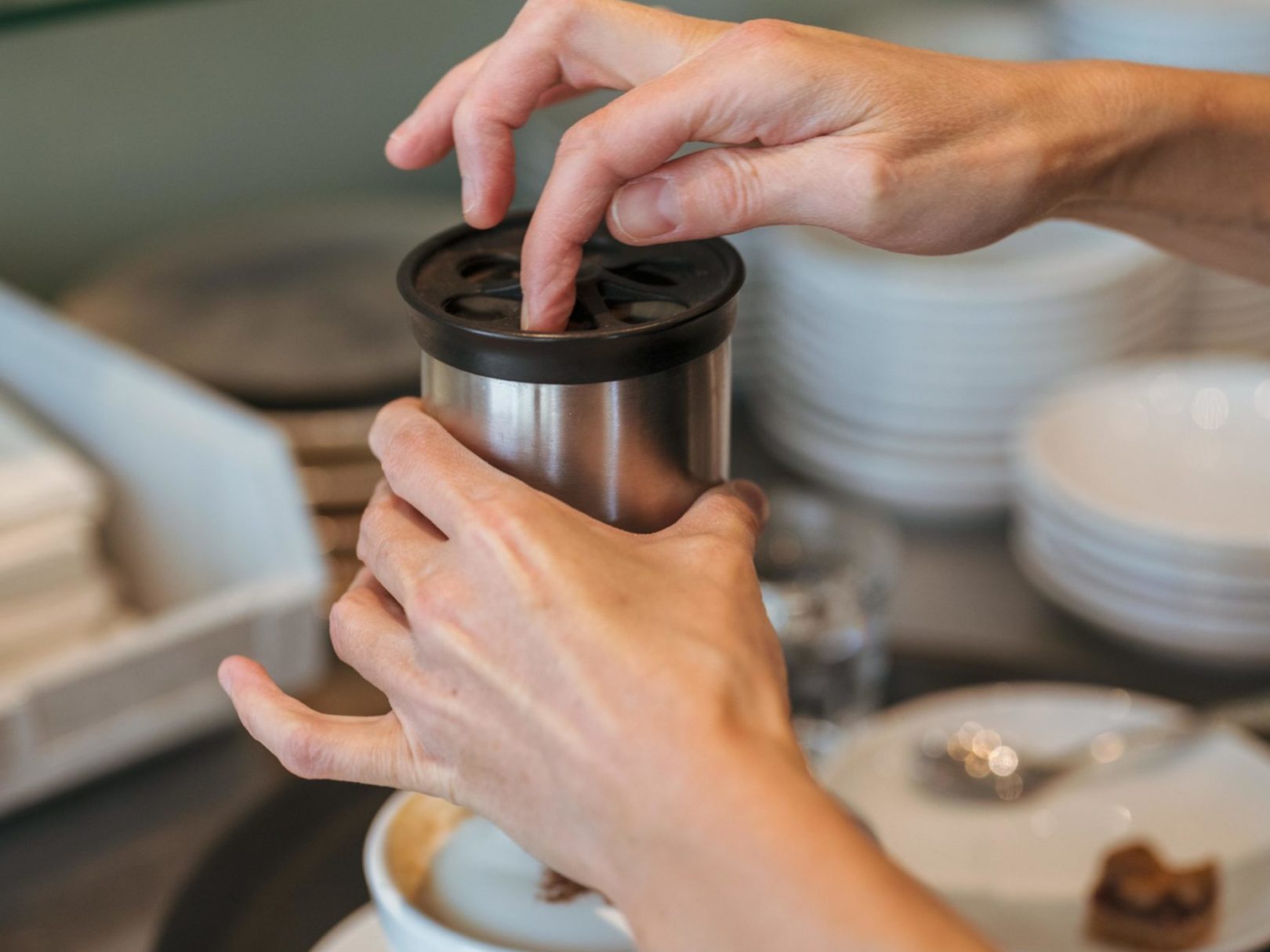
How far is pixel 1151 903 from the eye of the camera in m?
0.63

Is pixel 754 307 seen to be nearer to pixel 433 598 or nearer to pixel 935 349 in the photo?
pixel 935 349

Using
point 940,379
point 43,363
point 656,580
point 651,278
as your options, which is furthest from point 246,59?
point 656,580

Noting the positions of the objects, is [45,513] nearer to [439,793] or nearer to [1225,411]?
[439,793]

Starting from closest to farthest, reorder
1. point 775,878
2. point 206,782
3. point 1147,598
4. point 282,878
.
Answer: point 775,878, point 282,878, point 206,782, point 1147,598

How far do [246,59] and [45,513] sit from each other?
491 mm

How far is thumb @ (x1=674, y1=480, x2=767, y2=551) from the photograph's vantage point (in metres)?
0.43

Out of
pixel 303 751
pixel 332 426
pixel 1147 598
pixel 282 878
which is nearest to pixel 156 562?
pixel 332 426

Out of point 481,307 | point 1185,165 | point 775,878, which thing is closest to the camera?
point 775,878

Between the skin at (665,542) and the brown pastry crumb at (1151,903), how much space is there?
1.00ft

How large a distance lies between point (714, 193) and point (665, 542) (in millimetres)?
111

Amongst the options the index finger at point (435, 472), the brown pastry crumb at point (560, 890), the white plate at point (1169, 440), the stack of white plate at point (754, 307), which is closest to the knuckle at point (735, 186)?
the index finger at point (435, 472)

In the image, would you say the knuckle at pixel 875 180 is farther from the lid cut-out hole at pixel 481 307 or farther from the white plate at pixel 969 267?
the white plate at pixel 969 267

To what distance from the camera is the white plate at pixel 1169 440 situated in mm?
977

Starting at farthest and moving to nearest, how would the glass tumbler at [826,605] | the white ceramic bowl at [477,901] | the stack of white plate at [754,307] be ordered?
the stack of white plate at [754,307] < the glass tumbler at [826,605] < the white ceramic bowl at [477,901]
